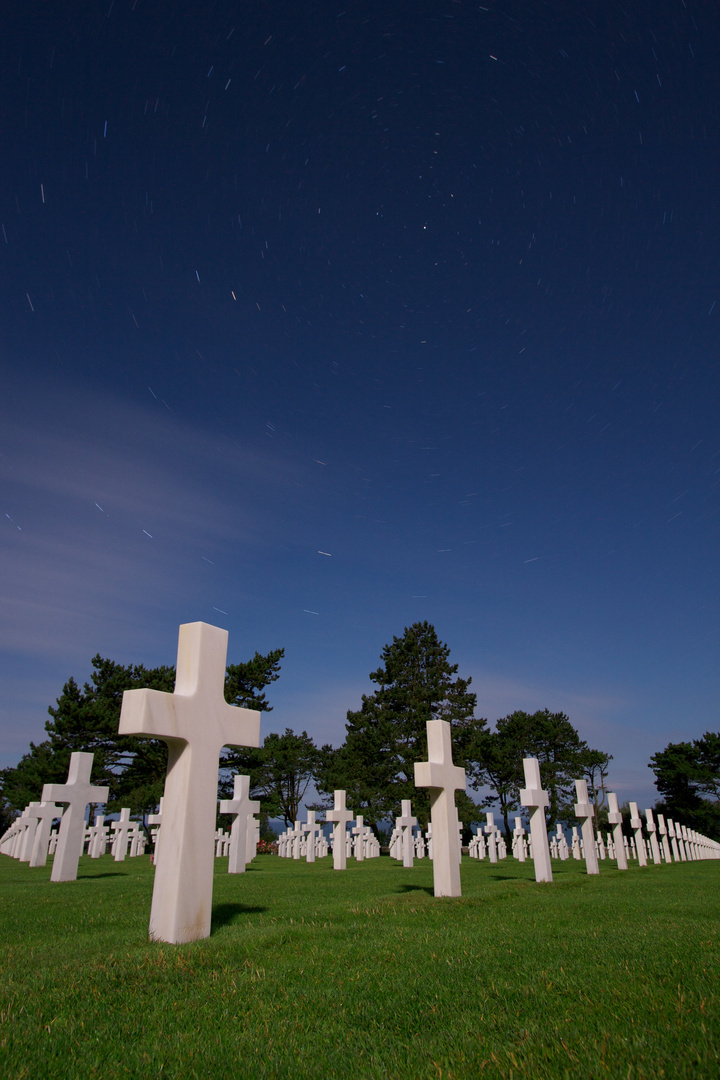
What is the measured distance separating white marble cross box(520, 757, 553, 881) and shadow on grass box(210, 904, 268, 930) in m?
7.50

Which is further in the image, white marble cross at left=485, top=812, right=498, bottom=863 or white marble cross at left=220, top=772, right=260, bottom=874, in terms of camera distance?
white marble cross at left=485, top=812, right=498, bottom=863

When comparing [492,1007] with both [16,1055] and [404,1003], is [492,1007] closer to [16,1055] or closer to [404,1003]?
[404,1003]

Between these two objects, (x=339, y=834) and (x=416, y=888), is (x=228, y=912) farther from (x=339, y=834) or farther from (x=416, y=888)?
(x=339, y=834)

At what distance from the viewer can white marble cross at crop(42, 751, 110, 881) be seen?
41.0 ft

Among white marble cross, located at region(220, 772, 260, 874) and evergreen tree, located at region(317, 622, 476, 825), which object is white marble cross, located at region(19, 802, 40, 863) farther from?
evergreen tree, located at region(317, 622, 476, 825)

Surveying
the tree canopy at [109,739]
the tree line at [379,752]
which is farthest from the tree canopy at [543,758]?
the tree canopy at [109,739]

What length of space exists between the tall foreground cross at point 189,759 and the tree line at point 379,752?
28609 mm

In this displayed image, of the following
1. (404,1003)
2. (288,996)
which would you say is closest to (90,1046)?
(288,996)

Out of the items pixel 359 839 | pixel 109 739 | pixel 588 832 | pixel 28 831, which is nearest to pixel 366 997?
pixel 588 832

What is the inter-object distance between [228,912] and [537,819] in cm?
891

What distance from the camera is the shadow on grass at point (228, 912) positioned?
6.92 metres

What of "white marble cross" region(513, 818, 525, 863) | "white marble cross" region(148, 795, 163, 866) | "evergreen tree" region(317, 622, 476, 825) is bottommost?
"white marble cross" region(513, 818, 525, 863)

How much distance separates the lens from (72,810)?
43.8 ft

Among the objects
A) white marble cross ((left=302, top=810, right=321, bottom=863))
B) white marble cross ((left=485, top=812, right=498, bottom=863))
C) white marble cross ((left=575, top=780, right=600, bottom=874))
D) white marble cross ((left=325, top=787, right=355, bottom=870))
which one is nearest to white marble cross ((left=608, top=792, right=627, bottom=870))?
white marble cross ((left=575, top=780, right=600, bottom=874))
